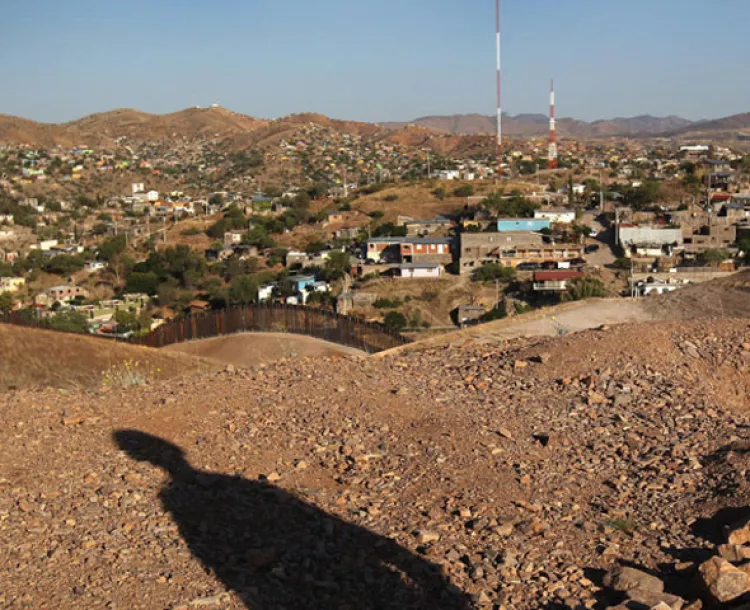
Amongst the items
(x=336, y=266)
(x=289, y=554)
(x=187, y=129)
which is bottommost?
(x=336, y=266)

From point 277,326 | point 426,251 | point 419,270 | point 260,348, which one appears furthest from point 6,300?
point 260,348

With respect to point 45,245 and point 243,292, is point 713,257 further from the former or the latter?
point 45,245

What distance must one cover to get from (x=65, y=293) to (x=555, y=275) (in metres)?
16.6

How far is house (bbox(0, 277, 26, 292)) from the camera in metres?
30.3

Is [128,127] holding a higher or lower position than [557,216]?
higher

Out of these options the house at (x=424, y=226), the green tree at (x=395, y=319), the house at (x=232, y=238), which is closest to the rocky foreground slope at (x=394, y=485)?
the green tree at (x=395, y=319)

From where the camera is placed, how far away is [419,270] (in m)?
27.5

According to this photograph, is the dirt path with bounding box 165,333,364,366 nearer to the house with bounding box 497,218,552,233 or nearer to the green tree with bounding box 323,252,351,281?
the green tree with bounding box 323,252,351,281

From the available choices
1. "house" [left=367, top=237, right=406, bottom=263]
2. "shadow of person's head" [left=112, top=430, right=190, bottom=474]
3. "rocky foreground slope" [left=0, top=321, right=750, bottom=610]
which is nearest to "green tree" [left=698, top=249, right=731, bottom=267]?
"house" [left=367, top=237, right=406, bottom=263]

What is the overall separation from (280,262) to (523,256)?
9.45 m

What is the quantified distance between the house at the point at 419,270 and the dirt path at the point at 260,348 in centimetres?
1747

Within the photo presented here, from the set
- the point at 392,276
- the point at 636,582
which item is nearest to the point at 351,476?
the point at 636,582

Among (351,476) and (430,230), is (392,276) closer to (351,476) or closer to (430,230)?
(430,230)

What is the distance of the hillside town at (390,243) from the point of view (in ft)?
82.6
